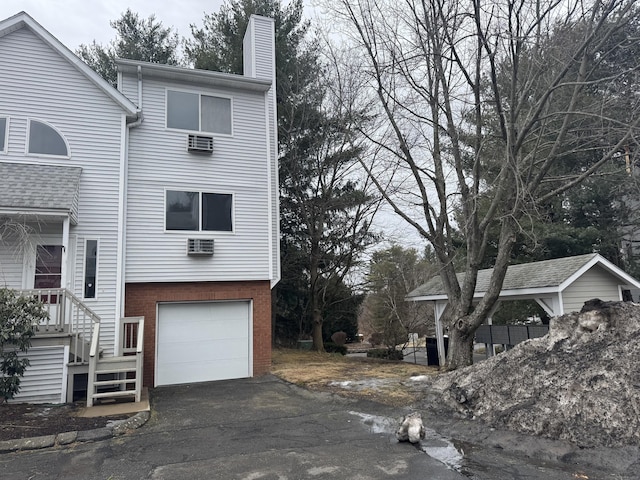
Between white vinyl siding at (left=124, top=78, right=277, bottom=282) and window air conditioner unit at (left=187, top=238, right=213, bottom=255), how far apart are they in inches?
6.2

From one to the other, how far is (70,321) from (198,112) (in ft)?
20.5

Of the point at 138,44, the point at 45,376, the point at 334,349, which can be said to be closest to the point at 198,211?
the point at 45,376

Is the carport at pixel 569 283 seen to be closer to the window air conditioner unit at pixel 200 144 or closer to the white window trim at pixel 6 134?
the window air conditioner unit at pixel 200 144

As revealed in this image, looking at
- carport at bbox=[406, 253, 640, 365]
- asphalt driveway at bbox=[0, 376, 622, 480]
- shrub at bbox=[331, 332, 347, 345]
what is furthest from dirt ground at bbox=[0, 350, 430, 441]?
shrub at bbox=[331, 332, 347, 345]

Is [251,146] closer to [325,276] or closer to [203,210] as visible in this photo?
[203,210]

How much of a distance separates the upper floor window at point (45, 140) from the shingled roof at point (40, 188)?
1.31 ft

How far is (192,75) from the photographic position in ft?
37.4

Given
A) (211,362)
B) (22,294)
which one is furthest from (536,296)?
(22,294)

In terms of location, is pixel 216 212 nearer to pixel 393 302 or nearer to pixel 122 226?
pixel 122 226

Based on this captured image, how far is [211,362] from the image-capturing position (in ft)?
35.8

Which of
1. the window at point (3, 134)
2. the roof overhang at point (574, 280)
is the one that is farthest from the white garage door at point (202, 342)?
the roof overhang at point (574, 280)

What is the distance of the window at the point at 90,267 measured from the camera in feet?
31.3

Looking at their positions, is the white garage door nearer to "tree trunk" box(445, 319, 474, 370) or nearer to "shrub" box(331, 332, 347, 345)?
"tree trunk" box(445, 319, 474, 370)

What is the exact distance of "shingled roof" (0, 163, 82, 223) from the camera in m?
8.24
